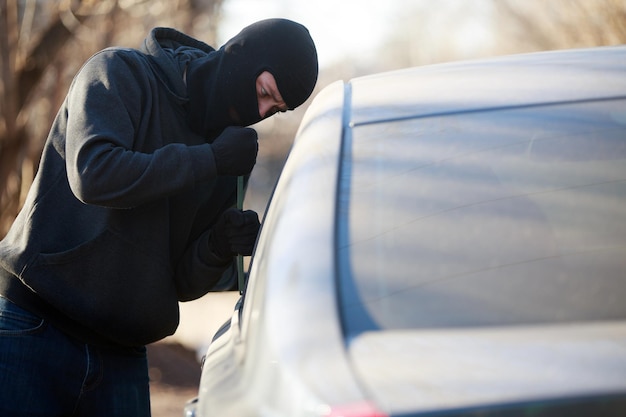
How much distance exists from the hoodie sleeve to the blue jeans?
464mm

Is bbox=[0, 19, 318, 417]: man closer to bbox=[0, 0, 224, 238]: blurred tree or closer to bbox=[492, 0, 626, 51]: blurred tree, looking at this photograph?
bbox=[0, 0, 224, 238]: blurred tree

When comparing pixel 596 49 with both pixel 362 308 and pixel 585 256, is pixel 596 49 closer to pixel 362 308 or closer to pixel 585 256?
pixel 585 256

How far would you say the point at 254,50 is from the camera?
3.55 meters

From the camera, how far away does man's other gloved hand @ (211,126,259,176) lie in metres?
3.04

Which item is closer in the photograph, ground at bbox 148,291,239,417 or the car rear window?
the car rear window

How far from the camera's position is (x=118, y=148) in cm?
281

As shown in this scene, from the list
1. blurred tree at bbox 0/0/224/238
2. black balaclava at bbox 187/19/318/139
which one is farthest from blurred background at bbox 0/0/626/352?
black balaclava at bbox 187/19/318/139

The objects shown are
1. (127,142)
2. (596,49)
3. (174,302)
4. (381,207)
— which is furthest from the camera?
(174,302)

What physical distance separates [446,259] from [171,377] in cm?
836

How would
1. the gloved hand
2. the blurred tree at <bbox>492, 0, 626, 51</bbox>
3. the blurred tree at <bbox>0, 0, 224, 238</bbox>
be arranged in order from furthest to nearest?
the blurred tree at <bbox>492, 0, 626, 51</bbox>
the blurred tree at <bbox>0, 0, 224, 238</bbox>
the gloved hand

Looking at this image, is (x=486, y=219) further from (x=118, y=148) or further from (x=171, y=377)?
(x=171, y=377)

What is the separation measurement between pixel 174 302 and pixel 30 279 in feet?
1.42

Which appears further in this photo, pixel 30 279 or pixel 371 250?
pixel 30 279

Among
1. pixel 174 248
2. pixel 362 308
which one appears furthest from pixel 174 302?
pixel 362 308
